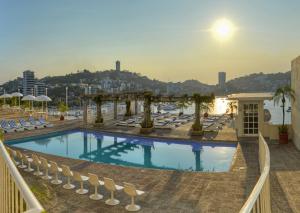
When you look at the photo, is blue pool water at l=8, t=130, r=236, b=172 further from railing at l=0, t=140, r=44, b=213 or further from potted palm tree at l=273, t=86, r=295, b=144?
railing at l=0, t=140, r=44, b=213

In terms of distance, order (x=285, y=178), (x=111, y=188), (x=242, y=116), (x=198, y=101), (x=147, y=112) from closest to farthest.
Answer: (x=111, y=188), (x=285, y=178), (x=242, y=116), (x=198, y=101), (x=147, y=112)

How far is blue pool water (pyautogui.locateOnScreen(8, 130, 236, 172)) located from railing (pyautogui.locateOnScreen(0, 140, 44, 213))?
968cm

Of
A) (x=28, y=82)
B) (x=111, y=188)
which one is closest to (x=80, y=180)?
(x=111, y=188)

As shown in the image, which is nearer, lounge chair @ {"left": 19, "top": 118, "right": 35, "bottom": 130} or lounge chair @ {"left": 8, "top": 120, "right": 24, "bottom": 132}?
lounge chair @ {"left": 8, "top": 120, "right": 24, "bottom": 132}

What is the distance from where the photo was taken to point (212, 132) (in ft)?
60.8

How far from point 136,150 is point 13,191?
43.6 ft

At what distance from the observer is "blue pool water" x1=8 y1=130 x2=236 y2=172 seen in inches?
518

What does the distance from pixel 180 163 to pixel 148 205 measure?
6637 mm

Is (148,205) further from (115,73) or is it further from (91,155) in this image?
(115,73)

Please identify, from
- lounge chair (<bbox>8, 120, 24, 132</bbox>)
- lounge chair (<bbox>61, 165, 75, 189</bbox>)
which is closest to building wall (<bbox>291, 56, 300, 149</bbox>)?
lounge chair (<bbox>61, 165, 75, 189</bbox>)

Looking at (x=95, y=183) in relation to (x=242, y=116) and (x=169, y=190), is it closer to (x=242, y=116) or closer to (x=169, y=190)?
(x=169, y=190)

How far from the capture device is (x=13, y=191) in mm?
2807

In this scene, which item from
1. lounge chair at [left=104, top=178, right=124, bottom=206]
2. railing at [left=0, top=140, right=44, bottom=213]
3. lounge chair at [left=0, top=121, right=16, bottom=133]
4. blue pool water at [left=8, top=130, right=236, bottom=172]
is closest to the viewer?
railing at [left=0, top=140, right=44, bottom=213]

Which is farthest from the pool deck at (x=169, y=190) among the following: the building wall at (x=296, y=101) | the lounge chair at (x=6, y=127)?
the lounge chair at (x=6, y=127)
